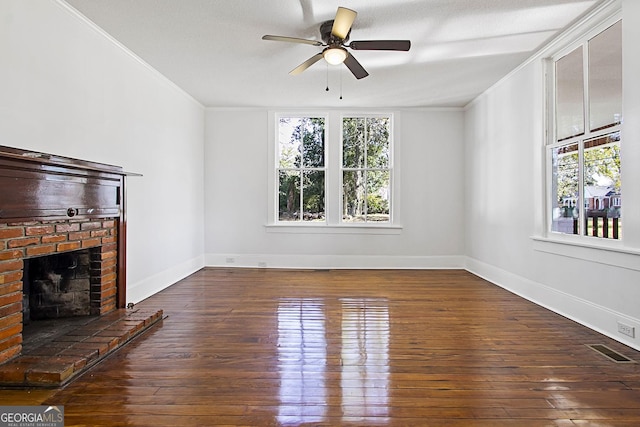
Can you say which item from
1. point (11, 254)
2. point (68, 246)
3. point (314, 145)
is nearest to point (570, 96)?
point (314, 145)

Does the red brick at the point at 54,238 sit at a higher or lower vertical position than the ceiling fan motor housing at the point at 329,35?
lower

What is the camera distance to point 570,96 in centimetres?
364

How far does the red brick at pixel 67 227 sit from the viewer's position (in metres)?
2.67

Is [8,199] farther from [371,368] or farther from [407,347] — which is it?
[407,347]

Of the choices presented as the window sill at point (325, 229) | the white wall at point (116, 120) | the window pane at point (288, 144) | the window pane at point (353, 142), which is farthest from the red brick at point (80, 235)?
the window pane at point (353, 142)

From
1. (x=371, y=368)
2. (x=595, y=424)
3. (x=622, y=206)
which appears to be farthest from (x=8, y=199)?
(x=622, y=206)

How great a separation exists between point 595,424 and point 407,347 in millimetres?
1202

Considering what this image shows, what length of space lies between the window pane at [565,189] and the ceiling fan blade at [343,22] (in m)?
2.49

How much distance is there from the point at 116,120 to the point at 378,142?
4.05m

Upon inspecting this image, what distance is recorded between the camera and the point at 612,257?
9.73ft

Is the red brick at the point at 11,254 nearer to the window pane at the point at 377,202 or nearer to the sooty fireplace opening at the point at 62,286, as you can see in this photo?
the sooty fireplace opening at the point at 62,286

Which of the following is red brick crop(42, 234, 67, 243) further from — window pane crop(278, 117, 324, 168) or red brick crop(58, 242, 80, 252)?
window pane crop(278, 117, 324, 168)

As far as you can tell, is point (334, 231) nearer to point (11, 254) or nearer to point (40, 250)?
point (40, 250)

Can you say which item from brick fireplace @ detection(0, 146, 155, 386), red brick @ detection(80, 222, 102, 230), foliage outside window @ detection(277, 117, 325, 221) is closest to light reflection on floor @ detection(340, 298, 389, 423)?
brick fireplace @ detection(0, 146, 155, 386)
